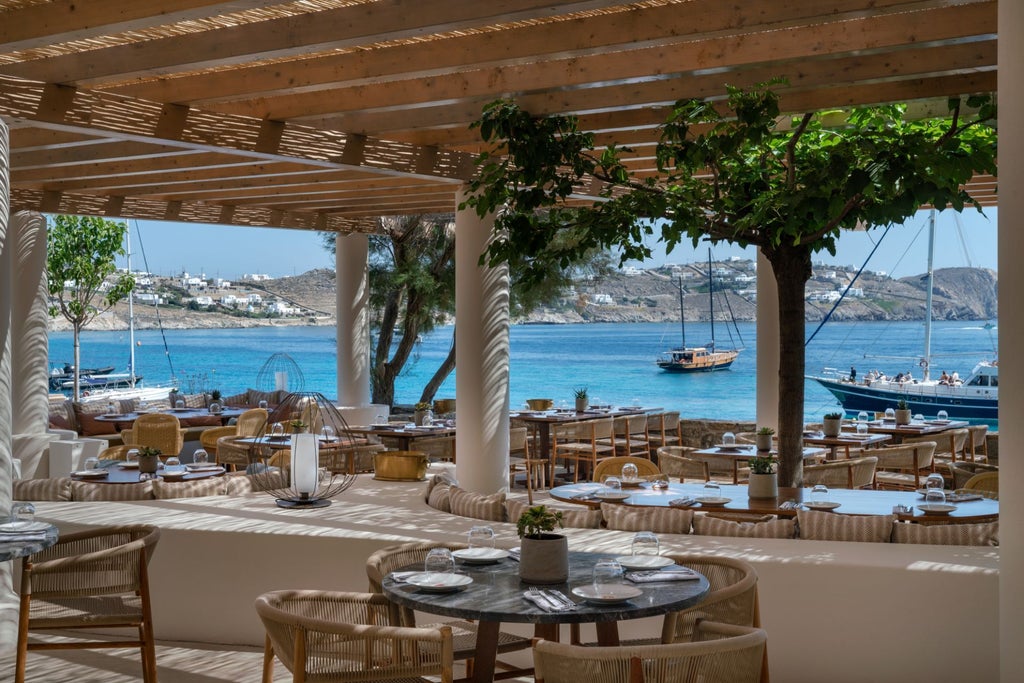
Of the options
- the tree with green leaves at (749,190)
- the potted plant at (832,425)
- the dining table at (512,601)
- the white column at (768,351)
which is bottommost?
the dining table at (512,601)

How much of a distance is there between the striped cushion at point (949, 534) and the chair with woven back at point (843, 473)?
290cm

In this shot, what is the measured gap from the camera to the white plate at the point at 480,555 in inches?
167

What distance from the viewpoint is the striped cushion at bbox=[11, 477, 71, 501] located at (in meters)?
6.63

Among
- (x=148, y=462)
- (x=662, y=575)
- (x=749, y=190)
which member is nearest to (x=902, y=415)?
(x=749, y=190)

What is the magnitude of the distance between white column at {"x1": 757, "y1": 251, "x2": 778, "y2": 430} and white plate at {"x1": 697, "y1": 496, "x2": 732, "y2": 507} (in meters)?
4.61

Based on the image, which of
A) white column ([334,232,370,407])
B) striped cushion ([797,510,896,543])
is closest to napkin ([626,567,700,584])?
striped cushion ([797,510,896,543])

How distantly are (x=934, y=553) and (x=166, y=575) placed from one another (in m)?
3.85

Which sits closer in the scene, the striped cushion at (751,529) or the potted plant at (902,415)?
the striped cushion at (751,529)

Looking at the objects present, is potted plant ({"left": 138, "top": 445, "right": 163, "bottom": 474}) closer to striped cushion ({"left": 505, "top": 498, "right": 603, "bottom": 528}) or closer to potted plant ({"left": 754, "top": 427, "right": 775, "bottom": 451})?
striped cushion ({"left": 505, "top": 498, "right": 603, "bottom": 528})

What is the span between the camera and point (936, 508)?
600 cm

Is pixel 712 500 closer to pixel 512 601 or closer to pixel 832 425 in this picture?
pixel 512 601

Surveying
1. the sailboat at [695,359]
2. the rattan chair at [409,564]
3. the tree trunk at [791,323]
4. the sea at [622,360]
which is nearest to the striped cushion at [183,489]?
the rattan chair at [409,564]

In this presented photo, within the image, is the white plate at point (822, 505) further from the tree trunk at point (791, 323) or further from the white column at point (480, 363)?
the white column at point (480, 363)

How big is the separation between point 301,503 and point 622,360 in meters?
45.9
